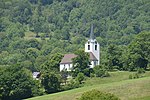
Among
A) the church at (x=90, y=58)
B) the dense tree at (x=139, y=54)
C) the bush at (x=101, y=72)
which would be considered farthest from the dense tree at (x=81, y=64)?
the dense tree at (x=139, y=54)

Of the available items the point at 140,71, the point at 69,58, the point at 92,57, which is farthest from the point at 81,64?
the point at 140,71

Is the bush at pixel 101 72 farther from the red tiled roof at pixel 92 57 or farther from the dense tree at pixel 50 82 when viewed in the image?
the red tiled roof at pixel 92 57

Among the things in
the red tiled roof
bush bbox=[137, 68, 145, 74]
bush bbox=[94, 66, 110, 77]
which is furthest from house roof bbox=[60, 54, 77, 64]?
bush bbox=[137, 68, 145, 74]

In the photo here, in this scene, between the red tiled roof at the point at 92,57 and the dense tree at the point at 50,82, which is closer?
the dense tree at the point at 50,82

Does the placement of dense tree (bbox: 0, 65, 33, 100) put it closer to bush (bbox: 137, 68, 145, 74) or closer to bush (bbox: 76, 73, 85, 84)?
bush (bbox: 76, 73, 85, 84)

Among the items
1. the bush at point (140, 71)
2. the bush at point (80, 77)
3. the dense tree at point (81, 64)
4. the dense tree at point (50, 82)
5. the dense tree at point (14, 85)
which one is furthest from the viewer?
the dense tree at point (81, 64)

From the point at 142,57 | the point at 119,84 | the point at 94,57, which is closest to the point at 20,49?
the point at 94,57

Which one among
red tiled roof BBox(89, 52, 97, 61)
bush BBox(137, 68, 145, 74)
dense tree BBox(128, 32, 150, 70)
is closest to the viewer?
bush BBox(137, 68, 145, 74)

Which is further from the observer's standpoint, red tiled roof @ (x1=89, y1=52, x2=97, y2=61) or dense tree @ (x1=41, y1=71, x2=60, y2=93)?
red tiled roof @ (x1=89, y1=52, x2=97, y2=61)

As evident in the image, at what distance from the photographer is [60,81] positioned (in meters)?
79.4

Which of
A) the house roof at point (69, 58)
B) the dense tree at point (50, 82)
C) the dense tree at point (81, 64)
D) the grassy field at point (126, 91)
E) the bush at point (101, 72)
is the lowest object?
the grassy field at point (126, 91)

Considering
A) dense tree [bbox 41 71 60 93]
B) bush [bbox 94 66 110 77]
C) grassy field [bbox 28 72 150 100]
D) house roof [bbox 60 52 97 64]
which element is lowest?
grassy field [bbox 28 72 150 100]

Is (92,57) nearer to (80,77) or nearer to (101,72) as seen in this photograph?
(101,72)

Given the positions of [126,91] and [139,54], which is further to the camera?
[139,54]
